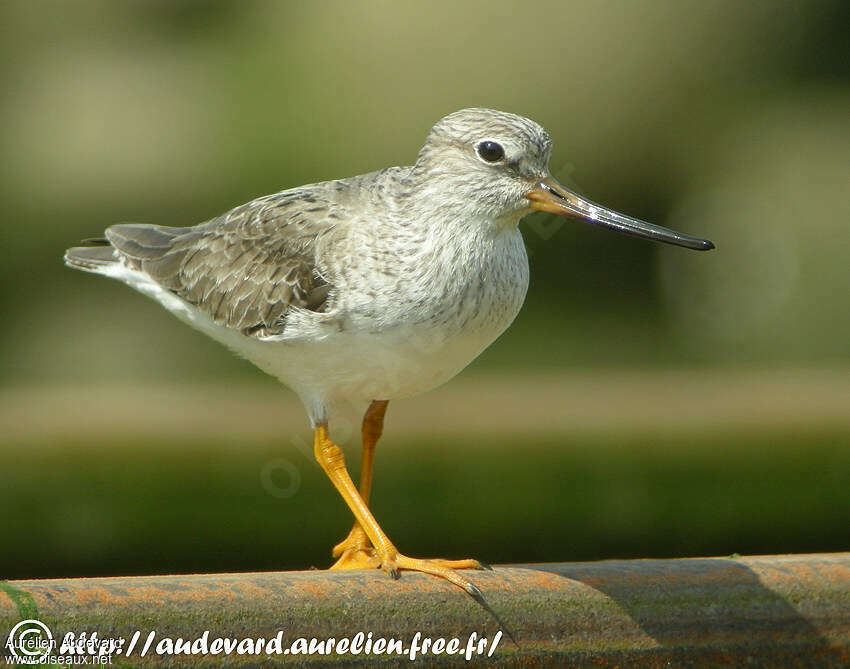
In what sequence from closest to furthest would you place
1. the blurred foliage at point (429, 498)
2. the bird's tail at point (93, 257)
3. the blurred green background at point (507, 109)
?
the bird's tail at point (93, 257), the blurred foliage at point (429, 498), the blurred green background at point (507, 109)

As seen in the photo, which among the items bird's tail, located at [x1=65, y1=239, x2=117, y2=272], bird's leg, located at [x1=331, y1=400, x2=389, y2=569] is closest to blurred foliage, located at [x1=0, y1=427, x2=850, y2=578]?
bird's tail, located at [x1=65, y1=239, x2=117, y2=272]

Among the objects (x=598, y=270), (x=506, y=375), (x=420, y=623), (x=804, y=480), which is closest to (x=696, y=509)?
(x=804, y=480)

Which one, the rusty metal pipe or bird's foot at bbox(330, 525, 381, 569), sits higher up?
Result: the rusty metal pipe

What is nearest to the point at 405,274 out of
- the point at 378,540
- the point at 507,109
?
the point at 378,540


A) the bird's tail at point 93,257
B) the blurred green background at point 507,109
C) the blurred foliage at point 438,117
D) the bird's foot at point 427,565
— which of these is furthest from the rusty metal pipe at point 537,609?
the blurred foliage at point 438,117

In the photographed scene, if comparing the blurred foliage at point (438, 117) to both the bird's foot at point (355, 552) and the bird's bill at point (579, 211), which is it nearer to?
the bird's foot at point (355, 552)

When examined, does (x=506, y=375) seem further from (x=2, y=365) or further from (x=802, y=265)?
(x=2, y=365)

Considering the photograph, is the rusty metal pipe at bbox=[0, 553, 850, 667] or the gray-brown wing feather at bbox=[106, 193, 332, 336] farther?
the gray-brown wing feather at bbox=[106, 193, 332, 336]

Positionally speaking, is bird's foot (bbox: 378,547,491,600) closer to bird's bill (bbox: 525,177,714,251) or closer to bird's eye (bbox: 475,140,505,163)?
bird's bill (bbox: 525,177,714,251)
